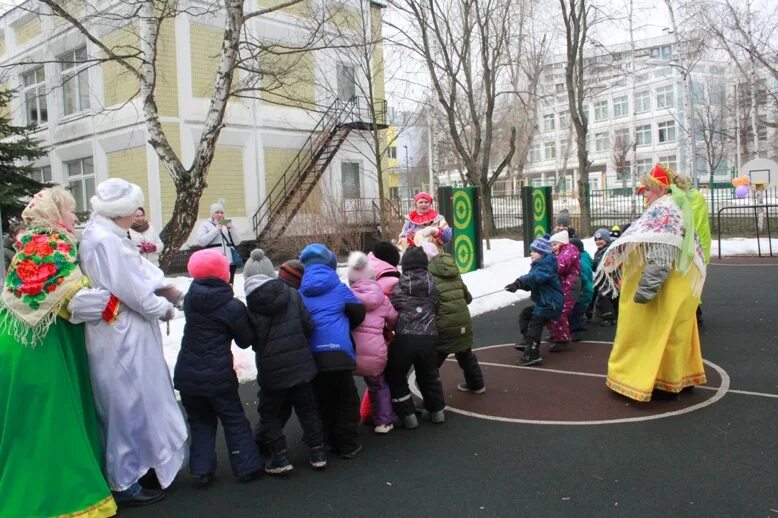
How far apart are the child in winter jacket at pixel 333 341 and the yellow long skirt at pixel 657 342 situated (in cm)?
239

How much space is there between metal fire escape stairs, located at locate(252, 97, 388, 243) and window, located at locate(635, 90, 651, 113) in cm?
5005


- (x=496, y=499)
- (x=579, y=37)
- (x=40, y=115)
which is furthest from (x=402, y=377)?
Result: (x=40, y=115)

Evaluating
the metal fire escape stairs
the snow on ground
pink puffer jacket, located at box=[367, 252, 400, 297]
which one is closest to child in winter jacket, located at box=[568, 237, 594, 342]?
the snow on ground

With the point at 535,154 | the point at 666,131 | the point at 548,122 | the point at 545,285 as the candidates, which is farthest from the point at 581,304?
the point at 535,154

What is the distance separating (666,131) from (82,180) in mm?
56826

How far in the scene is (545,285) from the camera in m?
6.94

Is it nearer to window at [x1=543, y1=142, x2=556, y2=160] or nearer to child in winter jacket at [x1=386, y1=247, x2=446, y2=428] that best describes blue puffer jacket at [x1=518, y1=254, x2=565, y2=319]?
child in winter jacket at [x1=386, y1=247, x2=446, y2=428]

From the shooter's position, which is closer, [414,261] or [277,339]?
[277,339]

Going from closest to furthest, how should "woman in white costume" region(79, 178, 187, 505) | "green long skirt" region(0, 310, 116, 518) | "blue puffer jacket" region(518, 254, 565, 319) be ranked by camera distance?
"green long skirt" region(0, 310, 116, 518) < "woman in white costume" region(79, 178, 187, 505) < "blue puffer jacket" region(518, 254, 565, 319)

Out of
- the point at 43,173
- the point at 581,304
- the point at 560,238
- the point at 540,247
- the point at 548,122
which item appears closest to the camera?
the point at 540,247

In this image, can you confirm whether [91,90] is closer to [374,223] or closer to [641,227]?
[374,223]

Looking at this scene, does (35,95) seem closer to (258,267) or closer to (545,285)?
(545,285)

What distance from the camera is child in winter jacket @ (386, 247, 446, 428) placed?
197 inches

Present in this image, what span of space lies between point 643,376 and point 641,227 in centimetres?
123
